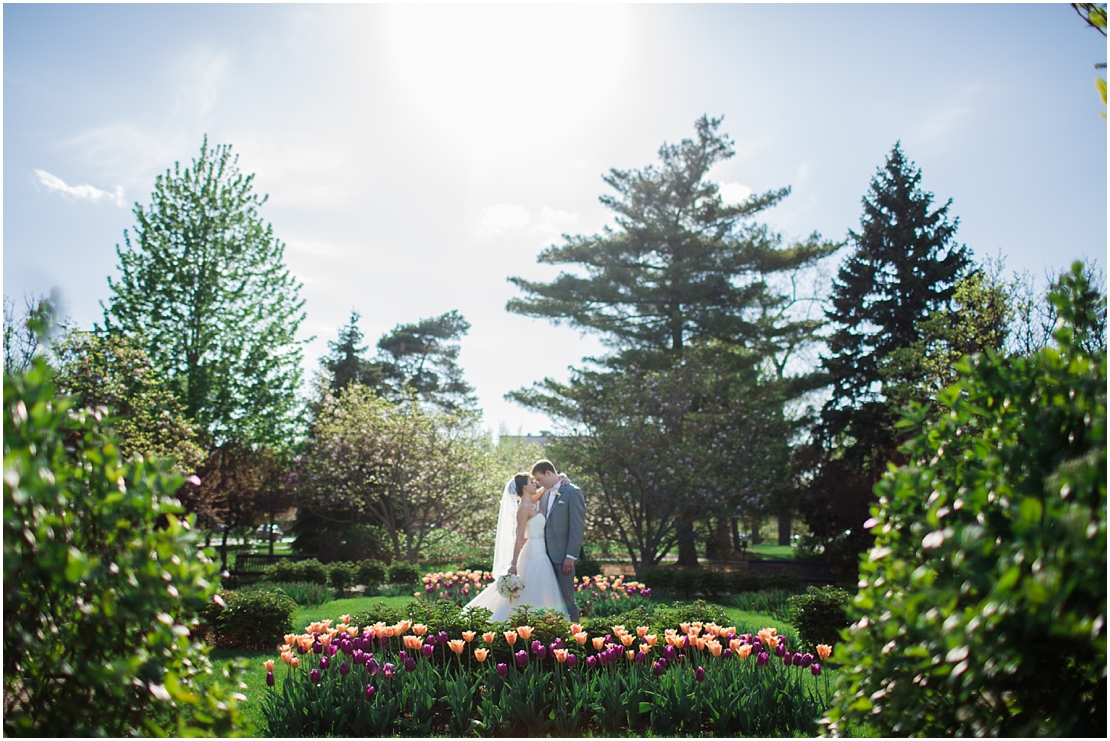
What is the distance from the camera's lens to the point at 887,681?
7.01 ft

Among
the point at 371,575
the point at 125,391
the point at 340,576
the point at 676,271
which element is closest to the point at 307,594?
the point at 340,576

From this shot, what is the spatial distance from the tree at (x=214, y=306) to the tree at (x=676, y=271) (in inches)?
308

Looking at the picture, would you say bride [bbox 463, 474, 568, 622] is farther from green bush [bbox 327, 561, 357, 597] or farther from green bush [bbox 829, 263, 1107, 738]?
green bush [bbox 327, 561, 357, 597]

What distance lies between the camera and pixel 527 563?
7.72 m

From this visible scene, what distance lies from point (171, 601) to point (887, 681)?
229 cm

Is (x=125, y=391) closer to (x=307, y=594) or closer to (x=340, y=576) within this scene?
(x=340, y=576)

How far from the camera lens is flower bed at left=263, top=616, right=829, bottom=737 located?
4.34 m

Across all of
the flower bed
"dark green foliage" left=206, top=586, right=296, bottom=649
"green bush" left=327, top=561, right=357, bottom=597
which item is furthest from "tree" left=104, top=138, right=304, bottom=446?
the flower bed

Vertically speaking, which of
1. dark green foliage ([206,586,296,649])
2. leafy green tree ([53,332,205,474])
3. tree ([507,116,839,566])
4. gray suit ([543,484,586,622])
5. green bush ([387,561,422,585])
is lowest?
green bush ([387,561,422,585])

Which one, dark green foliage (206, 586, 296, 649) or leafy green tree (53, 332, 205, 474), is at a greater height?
leafy green tree (53, 332, 205, 474)

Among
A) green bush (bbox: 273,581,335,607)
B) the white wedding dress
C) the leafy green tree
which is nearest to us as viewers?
the white wedding dress

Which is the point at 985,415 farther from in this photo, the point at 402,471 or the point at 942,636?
the point at 402,471

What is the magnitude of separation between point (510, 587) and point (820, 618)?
3.49 m

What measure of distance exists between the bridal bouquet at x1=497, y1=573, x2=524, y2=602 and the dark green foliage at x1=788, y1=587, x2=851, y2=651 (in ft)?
10.4
